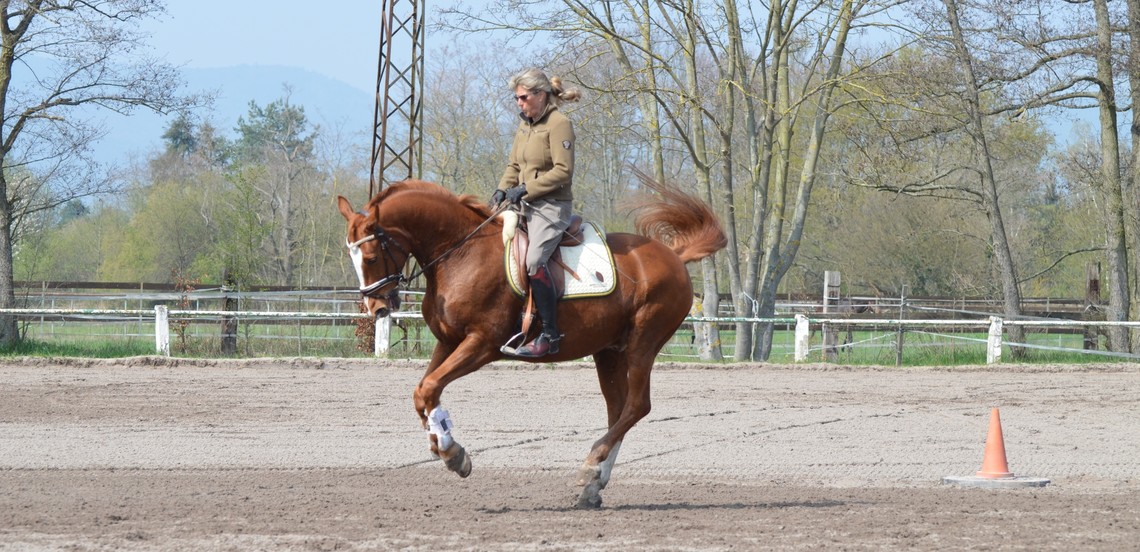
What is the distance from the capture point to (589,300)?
8.23 metres

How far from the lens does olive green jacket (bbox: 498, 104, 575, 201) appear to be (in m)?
8.02

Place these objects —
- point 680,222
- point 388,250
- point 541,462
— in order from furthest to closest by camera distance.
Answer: point 541,462, point 680,222, point 388,250

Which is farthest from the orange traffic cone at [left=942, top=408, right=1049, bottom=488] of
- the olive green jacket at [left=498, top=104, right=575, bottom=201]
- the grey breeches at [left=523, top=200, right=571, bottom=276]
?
the olive green jacket at [left=498, top=104, right=575, bottom=201]

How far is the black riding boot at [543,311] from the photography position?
7977 millimetres

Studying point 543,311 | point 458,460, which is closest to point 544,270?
point 543,311

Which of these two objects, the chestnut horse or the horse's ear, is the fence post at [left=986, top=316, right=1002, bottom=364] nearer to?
the chestnut horse

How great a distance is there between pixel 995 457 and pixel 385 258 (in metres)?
5.12

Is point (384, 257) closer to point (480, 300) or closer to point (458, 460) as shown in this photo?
point (480, 300)

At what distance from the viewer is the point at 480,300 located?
7.94m

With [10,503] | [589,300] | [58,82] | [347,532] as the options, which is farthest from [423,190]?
[58,82]

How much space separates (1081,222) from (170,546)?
121 feet

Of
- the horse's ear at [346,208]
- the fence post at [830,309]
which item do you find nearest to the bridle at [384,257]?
the horse's ear at [346,208]

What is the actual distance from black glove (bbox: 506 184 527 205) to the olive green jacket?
4 centimetres

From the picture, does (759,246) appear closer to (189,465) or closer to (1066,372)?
(1066,372)
